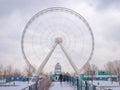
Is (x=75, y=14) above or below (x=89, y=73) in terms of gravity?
above

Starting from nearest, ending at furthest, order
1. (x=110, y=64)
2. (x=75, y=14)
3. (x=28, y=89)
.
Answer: (x=28, y=89), (x=75, y=14), (x=110, y=64)

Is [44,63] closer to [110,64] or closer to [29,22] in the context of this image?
[29,22]

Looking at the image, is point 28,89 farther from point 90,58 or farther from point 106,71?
point 106,71

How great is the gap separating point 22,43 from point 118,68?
64305 millimetres

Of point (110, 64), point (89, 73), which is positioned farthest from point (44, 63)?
point (110, 64)

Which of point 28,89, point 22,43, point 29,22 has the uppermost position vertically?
point 29,22

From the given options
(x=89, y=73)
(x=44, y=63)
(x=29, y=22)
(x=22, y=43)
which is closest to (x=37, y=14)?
(x=29, y=22)

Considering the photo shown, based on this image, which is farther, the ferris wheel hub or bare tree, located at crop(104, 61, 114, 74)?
bare tree, located at crop(104, 61, 114, 74)

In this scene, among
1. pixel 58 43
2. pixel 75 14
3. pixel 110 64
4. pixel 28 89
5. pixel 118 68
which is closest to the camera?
pixel 28 89

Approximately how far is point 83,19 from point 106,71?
77.2 metres

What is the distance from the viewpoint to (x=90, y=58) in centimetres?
3684

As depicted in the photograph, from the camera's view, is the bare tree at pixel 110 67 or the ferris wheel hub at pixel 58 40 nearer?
the ferris wheel hub at pixel 58 40

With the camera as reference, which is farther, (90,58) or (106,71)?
A: (106,71)

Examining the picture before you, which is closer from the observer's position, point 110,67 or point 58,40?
point 58,40
